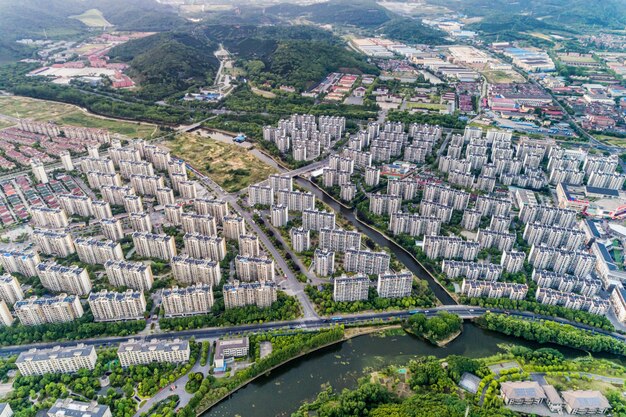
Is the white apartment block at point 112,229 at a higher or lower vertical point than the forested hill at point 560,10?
lower

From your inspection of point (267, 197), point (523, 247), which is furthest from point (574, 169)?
point (267, 197)

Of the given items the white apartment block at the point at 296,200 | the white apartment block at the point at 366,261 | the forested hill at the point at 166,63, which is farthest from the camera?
the forested hill at the point at 166,63

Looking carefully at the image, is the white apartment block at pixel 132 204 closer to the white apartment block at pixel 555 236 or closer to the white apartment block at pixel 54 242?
the white apartment block at pixel 54 242

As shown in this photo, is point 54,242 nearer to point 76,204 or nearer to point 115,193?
point 76,204

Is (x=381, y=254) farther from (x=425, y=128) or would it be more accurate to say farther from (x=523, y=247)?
(x=425, y=128)

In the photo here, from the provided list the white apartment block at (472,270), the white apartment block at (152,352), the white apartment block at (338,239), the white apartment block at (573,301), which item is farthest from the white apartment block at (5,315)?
the white apartment block at (573,301)
